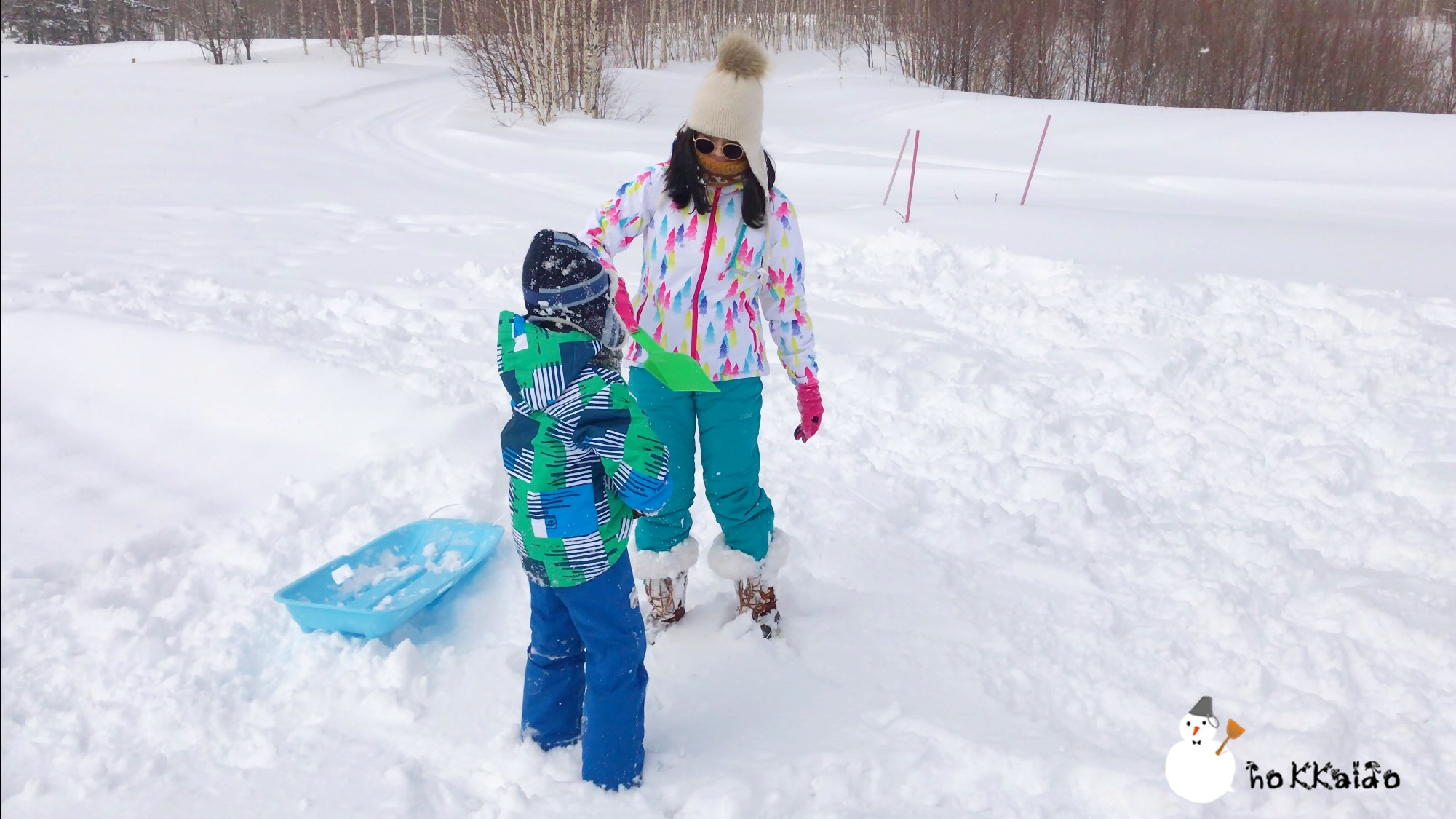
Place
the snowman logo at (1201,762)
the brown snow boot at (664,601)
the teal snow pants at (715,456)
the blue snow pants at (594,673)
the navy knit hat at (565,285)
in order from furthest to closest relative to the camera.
→ 1. the brown snow boot at (664,601)
2. the teal snow pants at (715,456)
3. the snowman logo at (1201,762)
4. the blue snow pants at (594,673)
5. the navy knit hat at (565,285)

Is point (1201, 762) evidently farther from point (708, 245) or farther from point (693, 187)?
point (693, 187)

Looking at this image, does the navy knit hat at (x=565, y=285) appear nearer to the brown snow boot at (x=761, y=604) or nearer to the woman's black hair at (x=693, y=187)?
the woman's black hair at (x=693, y=187)

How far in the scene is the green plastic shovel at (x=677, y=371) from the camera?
2.32 metres

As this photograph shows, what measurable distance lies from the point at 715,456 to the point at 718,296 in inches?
18.1

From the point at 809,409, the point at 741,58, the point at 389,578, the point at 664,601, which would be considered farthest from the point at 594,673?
the point at 741,58

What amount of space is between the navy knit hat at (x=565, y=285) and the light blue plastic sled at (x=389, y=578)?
3.96 feet

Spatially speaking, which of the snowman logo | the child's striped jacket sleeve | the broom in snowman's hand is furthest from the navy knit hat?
the broom in snowman's hand

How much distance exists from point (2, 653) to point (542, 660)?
5.37ft

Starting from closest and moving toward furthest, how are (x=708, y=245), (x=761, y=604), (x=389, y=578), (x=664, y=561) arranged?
(x=708, y=245), (x=664, y=561), (x=761, y=604), (x=389, y=578)

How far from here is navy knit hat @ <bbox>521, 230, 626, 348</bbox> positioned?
1876 millimetres

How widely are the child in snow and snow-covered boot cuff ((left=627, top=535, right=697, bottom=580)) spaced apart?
1.69 ft

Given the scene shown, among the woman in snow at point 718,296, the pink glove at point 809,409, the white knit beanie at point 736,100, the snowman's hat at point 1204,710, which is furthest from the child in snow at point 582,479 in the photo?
the snowman's hat at point 1204,710

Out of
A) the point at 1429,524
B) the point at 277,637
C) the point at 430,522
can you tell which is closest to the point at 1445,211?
the point at 1429,524

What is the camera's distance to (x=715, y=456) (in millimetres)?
2570
